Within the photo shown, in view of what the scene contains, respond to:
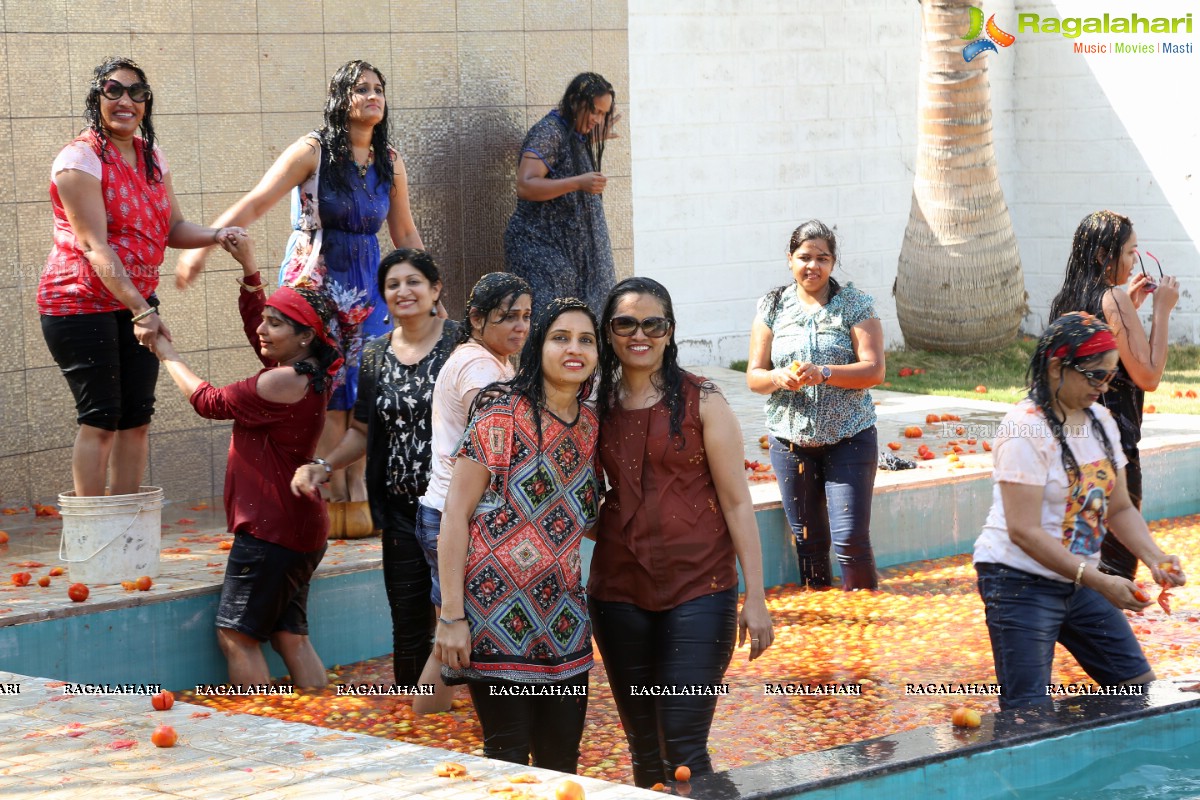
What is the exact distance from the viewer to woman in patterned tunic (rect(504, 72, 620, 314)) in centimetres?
1030

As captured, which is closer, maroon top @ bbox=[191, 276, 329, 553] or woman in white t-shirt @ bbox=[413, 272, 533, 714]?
woman in white t-shirt @ bbox=[413, 272, 533, 714]

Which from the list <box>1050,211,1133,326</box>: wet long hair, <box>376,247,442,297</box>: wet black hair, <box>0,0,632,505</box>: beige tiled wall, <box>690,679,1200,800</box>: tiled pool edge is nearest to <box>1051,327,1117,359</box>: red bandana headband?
<box>690,679,1200,800</box>: tiled pool edge

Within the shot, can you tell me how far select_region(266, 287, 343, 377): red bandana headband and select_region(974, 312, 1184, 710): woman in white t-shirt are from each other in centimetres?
254

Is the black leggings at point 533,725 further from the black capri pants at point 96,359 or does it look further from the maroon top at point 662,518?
the black capri pants at point 96,359

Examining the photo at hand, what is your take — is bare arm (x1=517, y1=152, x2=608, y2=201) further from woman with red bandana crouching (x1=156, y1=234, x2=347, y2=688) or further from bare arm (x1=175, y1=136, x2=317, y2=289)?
woman with red bandana crouching (x1=156, y1=234, x2=347, y2=688)

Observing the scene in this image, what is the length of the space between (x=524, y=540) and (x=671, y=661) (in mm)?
573

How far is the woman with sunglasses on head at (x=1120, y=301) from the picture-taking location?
7.08m

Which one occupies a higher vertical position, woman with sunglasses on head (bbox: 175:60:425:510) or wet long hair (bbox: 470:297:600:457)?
woman with sunglasses on head (bbox: 175:60:425:510)

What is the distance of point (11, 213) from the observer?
8.46 metres

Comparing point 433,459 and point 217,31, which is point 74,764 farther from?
point 217,31

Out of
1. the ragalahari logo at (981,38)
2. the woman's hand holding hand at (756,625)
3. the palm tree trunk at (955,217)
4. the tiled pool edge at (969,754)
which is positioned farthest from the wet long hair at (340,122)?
the ragalahari logo at (981,38)

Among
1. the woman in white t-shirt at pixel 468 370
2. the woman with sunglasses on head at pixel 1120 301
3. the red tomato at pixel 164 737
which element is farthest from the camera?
the woman with sunglasses on head at pixel 1120 301

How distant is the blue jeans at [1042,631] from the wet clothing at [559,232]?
17.5 ft

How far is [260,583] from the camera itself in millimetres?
6414
